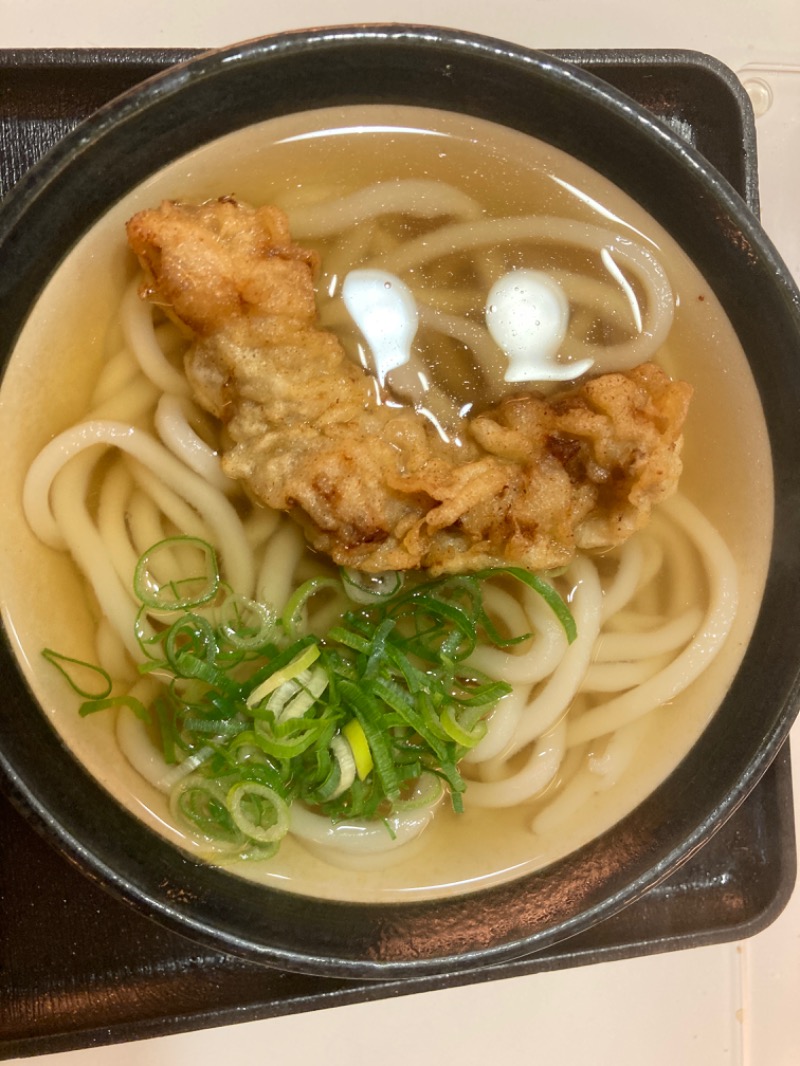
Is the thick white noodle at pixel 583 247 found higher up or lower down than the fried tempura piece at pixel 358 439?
higher up

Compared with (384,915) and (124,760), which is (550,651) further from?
(124,760)

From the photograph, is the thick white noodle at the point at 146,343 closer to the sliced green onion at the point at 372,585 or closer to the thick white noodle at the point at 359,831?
the sliced green onion at the point at 372,585

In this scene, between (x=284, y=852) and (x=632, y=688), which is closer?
(x=284, y=852)

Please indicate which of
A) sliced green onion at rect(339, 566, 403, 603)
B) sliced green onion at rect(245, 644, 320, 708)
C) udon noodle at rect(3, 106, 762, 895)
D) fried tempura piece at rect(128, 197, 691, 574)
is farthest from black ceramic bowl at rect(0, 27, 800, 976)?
sliced green onion at rect(339, 566, 403, 603)

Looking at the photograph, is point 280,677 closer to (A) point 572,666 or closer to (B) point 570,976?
(A) point 572,666

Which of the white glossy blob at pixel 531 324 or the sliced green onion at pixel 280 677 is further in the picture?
the white glossy blob at pixel 531 324

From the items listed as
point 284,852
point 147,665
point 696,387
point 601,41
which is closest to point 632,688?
point 696,387

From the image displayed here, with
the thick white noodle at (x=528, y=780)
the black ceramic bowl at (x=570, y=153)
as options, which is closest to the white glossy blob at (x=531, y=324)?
the black ceramic bowl at (x=570, y=153)
